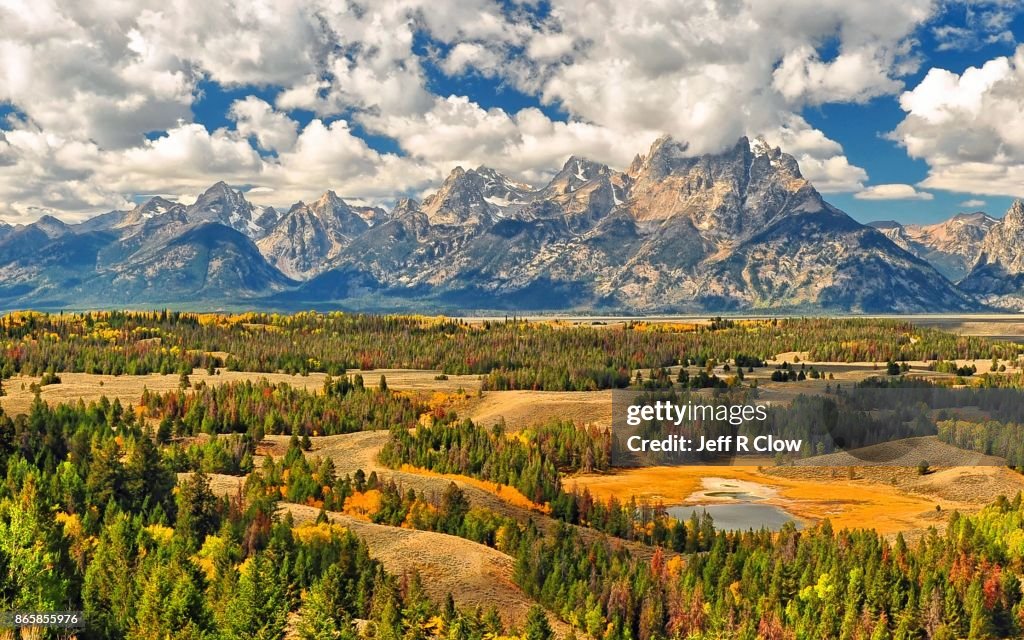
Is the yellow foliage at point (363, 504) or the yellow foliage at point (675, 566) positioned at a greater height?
the yellow foliage at point (363, 504)

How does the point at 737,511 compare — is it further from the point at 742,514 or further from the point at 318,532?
the point at 318,532

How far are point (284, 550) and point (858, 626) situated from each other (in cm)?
6500

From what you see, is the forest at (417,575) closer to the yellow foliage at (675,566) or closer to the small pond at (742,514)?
the yellow foliage at (675,566)

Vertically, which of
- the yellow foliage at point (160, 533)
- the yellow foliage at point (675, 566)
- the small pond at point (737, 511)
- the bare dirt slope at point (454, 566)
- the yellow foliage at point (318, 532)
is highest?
the yellow foliage at point (318, 532)

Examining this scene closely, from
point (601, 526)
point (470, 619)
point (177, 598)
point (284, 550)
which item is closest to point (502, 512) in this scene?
point (601, 526)

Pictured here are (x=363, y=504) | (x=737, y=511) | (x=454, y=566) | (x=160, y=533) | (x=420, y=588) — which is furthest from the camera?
(x=737, y=511)

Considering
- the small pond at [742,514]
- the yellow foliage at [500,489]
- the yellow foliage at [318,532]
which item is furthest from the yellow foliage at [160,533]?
the small pond at [742,514]

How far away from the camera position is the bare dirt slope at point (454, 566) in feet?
384

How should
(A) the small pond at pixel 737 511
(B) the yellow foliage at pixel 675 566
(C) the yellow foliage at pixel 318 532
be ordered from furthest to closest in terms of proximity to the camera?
(A) the small pond at pixel 737 511, (B) the yellow foliage at pixel 675 566, (C) the yellow foliage at pixel 318 532

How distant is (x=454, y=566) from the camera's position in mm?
124688

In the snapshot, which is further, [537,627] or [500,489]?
[500,489]

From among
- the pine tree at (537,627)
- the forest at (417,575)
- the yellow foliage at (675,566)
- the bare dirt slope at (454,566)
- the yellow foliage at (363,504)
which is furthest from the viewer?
the yellow foliage at (363,504)

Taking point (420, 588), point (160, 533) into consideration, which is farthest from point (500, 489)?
point (420, 588)

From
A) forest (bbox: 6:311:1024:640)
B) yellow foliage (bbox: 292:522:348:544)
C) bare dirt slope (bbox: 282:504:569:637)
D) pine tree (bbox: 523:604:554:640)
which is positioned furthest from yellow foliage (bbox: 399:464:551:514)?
pine tree (bbox: 523:604:554:640)
